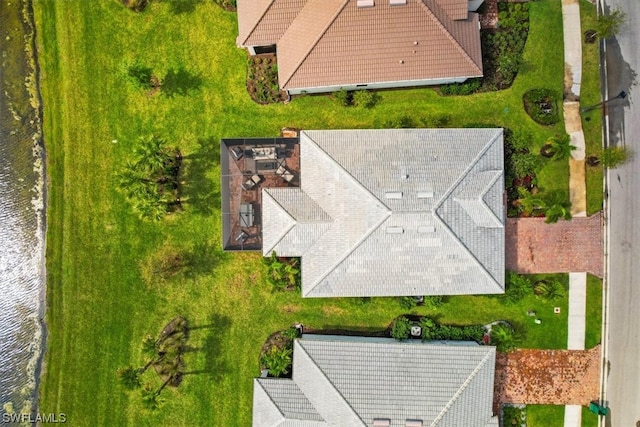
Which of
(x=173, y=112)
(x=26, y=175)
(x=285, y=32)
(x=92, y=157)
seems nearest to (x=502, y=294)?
(x=285, y=32)

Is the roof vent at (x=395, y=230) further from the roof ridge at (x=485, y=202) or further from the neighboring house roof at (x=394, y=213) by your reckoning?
the roof ridge at (x=485, y=202)

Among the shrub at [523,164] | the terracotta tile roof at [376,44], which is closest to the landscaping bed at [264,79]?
the terracotta tile roof at [376,44]

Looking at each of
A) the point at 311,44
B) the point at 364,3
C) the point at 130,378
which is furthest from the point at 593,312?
the point at 130,378

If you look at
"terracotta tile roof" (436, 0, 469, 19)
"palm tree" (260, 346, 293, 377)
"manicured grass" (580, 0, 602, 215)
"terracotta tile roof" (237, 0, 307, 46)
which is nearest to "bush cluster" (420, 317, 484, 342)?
"palm tree" (260, 346, 293, 377)

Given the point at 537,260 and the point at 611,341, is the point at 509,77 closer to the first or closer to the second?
the point at 537,260

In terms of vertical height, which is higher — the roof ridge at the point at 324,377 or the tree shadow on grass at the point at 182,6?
the tree shadow on grass at the point at 182,6

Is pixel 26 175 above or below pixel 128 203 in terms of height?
above
